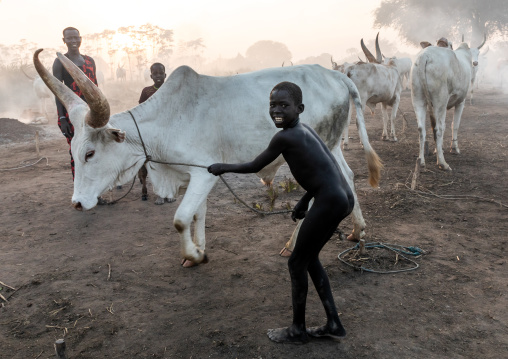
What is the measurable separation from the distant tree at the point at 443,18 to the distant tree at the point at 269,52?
47.6 meters

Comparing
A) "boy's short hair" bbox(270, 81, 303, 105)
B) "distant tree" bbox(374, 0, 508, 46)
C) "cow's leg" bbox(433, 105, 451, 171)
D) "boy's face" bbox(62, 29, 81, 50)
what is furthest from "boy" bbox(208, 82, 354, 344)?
"distant tree" bbox(374, 0, 508, 46)

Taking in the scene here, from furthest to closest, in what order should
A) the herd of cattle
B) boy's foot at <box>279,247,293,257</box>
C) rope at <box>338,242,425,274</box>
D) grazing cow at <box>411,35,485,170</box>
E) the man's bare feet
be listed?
1. grazing cow at <box>411,35,485,170</box>
2. boy's foot at <box>279,247,293,257</box>
3. rope at <box>338,242,425,274</box>
4. the herd of cattle
5. the man's bare feet

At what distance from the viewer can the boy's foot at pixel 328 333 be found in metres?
2.53

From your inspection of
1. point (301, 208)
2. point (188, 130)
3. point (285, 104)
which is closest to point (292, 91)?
point (285, 104)

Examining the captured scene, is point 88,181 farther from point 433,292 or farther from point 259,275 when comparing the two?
point 433,292

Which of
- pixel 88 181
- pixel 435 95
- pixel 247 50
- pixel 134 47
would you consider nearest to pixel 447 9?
pixel 435 95

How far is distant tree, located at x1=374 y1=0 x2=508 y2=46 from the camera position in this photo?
2838 cm

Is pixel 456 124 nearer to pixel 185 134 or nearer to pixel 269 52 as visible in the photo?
pixel 185 134

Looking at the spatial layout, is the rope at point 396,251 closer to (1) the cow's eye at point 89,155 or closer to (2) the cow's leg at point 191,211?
(2) the cow's leg at point 191,211

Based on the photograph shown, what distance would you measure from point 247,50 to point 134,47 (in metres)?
31.6

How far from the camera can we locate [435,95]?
21.5 feet

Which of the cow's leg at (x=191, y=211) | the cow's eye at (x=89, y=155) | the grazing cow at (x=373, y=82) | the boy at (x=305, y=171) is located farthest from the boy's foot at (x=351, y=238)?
the grazing cow at (x=373, y=82)

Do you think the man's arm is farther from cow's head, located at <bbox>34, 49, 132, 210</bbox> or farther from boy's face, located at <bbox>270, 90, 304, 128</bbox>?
boy's face, located at <bbox>270, 90, 304, 128</bbox>

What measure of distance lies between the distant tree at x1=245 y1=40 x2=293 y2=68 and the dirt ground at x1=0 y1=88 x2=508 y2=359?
258 feet
